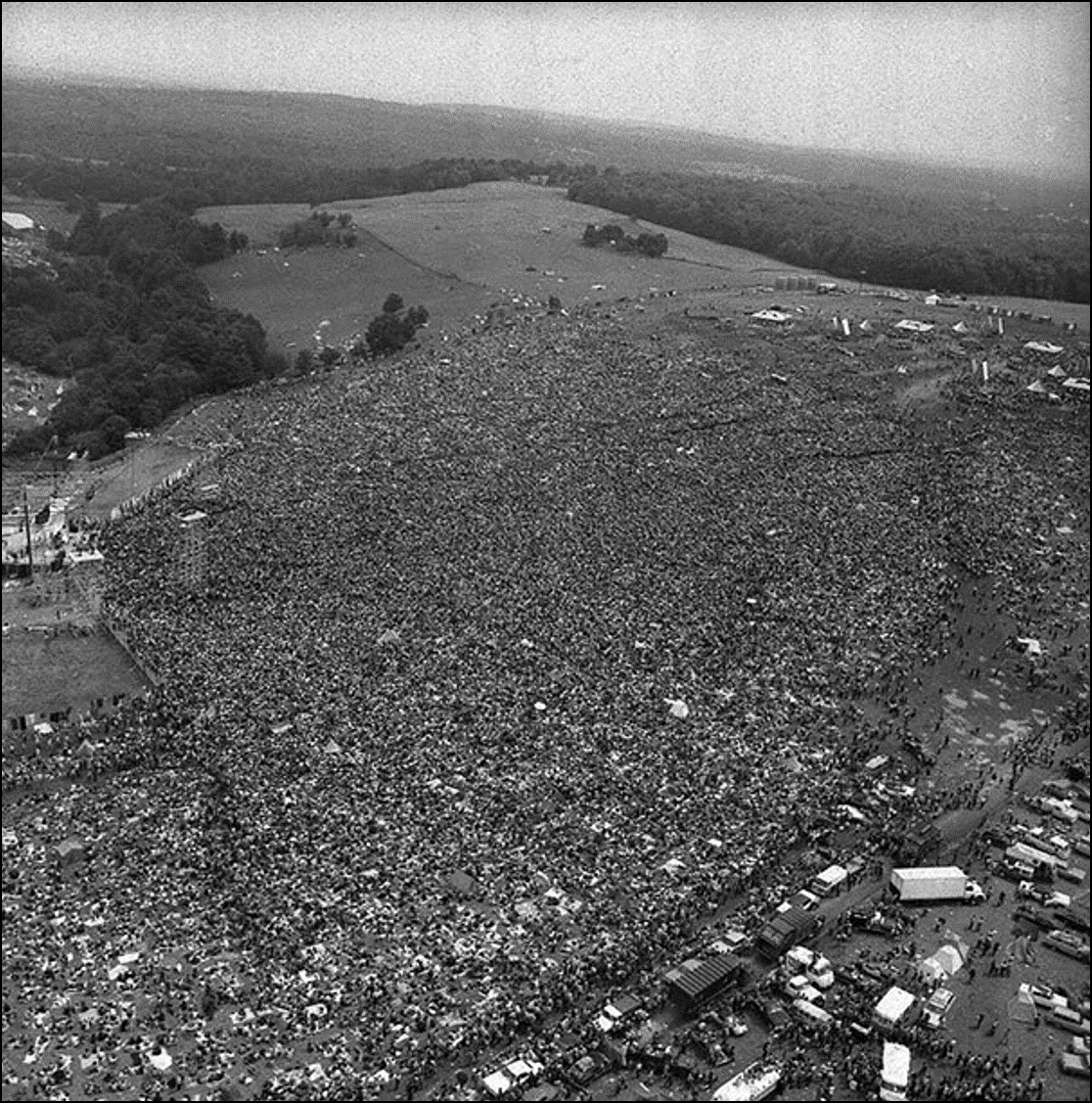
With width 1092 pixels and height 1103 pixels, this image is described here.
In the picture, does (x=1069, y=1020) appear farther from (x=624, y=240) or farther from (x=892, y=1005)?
(x=624, y=240)

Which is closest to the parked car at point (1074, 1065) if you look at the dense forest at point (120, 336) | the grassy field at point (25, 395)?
the dense forest at point (120, 336)

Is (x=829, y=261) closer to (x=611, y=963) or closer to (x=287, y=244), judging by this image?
(x=287, y=244)

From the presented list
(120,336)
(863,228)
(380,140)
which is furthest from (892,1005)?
(380,140)

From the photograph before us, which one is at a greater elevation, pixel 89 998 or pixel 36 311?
pixel 36 311

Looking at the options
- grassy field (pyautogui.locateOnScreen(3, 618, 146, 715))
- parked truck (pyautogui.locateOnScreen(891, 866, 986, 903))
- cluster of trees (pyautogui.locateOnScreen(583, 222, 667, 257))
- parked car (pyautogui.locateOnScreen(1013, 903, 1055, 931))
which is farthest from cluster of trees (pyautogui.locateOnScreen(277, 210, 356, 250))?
parked car (pyautogui.locateOnScreen(1013, 903, 1055, 931))

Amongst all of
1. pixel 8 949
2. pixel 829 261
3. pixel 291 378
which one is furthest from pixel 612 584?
pixel 829 261

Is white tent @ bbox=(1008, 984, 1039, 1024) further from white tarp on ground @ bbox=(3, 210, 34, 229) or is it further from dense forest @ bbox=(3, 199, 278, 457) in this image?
white tarp on ground @ bbox=(3, 210, 34, 229)
